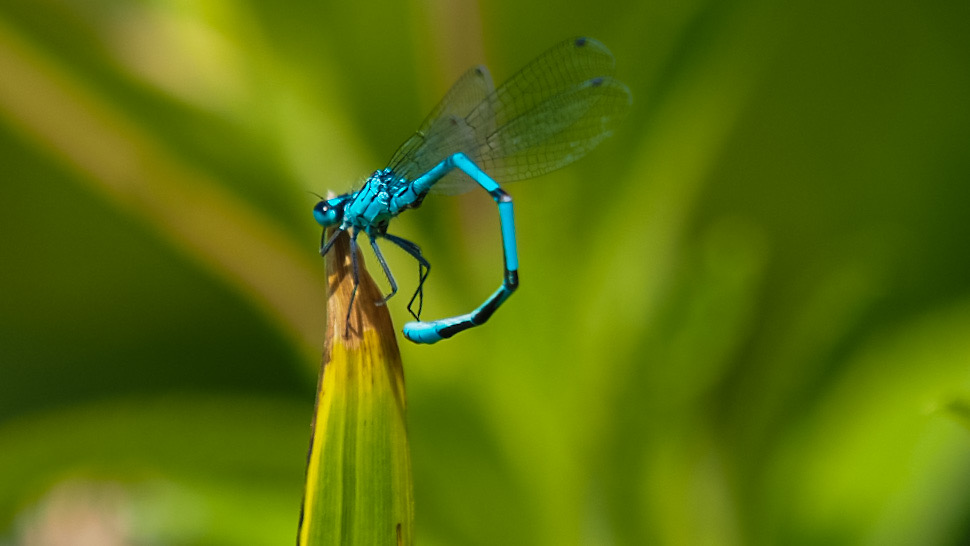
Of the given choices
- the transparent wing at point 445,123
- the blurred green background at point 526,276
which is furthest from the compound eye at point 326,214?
the blurred green background at point 526,276

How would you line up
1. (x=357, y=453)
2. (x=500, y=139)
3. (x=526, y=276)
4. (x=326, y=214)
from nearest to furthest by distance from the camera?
(x=357, y=453)
(x=326, y=214)
(x=526, y=276)
(x=500, y=139)

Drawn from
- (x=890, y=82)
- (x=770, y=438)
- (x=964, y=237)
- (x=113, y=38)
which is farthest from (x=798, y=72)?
(x=113, y=38)

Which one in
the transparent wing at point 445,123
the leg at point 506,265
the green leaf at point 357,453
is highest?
the transparent wing at point 445,123

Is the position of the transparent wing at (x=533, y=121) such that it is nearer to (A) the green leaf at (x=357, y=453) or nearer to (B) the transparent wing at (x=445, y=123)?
(B) the transparent wing at (x=445, y=123)

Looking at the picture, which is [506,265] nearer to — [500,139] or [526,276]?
[526,276]

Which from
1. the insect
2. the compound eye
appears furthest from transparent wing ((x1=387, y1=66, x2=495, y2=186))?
the compound eye

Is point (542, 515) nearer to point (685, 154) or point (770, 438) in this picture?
point (770, 438)

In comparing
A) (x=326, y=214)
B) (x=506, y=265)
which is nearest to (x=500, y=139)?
(x=506, y=265)
